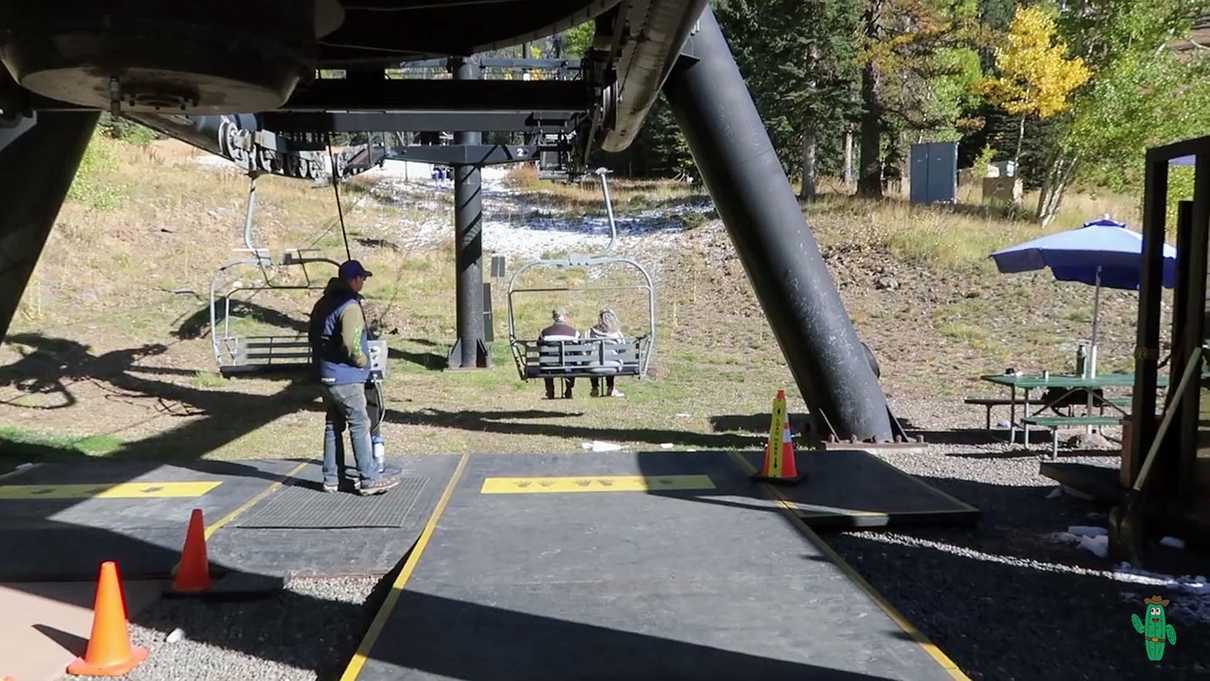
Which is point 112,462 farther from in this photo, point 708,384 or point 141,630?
point 708,384

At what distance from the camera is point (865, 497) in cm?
672

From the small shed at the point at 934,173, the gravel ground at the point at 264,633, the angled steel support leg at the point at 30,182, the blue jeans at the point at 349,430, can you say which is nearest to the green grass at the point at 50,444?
the angled steel support leg at the point at 30,182

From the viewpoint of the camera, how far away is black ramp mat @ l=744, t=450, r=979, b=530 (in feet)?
20.4

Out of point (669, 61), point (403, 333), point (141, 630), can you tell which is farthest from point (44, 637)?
point (403, 333)

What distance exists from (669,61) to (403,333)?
14.5 m

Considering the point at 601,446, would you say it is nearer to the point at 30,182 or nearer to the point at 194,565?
the point at 194,565

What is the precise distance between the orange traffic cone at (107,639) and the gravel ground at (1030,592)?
4.01 meters

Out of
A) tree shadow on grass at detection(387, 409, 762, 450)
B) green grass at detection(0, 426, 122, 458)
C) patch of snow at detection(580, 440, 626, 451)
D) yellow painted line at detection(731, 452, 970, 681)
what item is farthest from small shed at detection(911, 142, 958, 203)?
green grass at detection(0, 426, 122, 458)

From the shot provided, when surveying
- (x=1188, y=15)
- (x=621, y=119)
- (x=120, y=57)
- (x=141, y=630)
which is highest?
(x=1188, y=15)

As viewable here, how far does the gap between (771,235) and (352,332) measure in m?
4.24

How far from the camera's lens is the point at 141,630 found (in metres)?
4.56

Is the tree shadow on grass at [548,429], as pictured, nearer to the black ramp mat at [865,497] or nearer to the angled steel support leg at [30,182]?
the black ramp mat at [865,497]

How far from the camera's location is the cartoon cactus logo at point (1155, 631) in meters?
4.25

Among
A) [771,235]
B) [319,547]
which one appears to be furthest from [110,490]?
[771,235]
